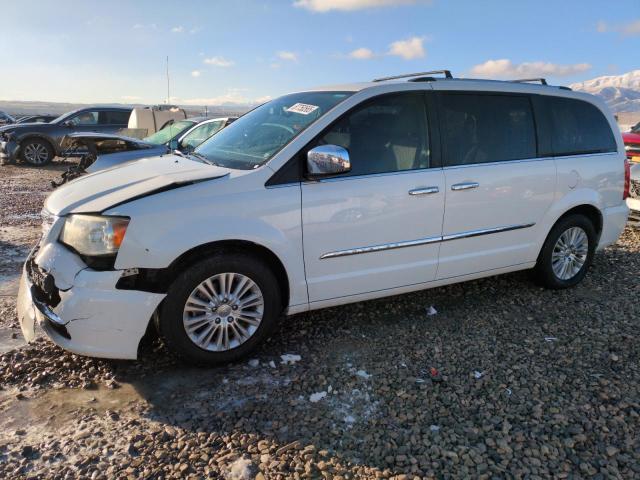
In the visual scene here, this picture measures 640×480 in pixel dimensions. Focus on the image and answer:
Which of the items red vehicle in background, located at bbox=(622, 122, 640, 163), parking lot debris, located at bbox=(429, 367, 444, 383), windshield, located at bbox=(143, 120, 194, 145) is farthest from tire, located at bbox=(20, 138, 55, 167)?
red vehicle in background, located at bbox=(622, 122, 640, 163)

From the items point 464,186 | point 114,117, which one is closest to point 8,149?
point 114,117

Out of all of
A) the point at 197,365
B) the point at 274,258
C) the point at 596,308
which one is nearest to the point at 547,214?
the point at 596,308

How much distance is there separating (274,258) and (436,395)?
135 centimetres

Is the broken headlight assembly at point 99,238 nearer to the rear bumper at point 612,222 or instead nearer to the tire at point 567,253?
the tire at point 567,253

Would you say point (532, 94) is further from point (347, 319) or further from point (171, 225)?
point (171, 225)

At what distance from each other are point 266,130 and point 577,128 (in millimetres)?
2944

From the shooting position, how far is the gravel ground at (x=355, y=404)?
Answer: 2.51 meters

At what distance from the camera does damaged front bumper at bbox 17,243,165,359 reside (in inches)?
116

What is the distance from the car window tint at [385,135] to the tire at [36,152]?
43.8 feet

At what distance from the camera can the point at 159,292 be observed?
9.99 ft

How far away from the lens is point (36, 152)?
46.6 feet

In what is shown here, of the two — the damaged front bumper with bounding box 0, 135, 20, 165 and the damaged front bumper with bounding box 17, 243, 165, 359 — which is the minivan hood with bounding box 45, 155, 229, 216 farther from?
the damaged front bumper with bounding box 0, 135, 20, 165

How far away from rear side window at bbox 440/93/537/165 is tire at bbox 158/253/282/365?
1764 mm

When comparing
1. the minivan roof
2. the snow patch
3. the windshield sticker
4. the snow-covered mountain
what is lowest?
the snow patch
